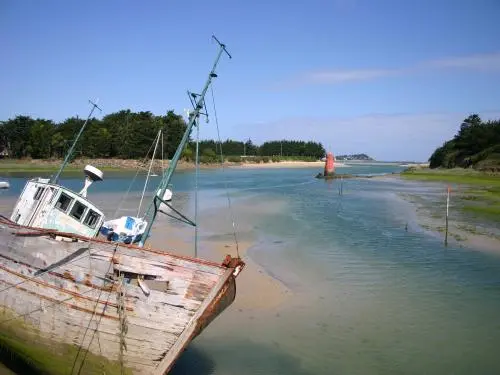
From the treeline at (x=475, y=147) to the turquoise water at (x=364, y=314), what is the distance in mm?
55953

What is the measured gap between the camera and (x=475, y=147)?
8319cm

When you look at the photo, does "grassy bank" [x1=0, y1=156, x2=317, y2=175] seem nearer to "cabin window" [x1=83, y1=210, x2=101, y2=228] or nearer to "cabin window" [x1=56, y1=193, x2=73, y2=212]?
"cabin window" [x1=83, y1=210, x2=101, y2=228]

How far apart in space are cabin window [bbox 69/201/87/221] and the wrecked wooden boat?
167 centimetres

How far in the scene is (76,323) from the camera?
7777mm

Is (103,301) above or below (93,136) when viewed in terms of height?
below

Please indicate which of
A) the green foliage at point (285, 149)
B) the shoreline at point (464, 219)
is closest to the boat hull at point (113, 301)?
the shoreline at point (464, 219)

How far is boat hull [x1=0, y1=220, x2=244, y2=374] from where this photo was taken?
7.23 meters

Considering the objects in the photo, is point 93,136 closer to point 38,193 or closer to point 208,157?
point 208,157

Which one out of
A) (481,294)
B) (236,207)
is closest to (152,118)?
(236,207)

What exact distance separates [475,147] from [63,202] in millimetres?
88420

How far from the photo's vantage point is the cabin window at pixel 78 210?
1059 cm

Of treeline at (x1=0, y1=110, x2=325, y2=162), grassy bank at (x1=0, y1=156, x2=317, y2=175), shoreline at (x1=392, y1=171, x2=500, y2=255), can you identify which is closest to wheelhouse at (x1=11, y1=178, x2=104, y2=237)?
shoreline at (x1=392, y1=171, x2=500, y2=255)

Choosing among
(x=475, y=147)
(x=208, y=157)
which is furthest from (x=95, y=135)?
(x=475, y=147)

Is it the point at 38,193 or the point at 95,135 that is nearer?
the point at 38,193
